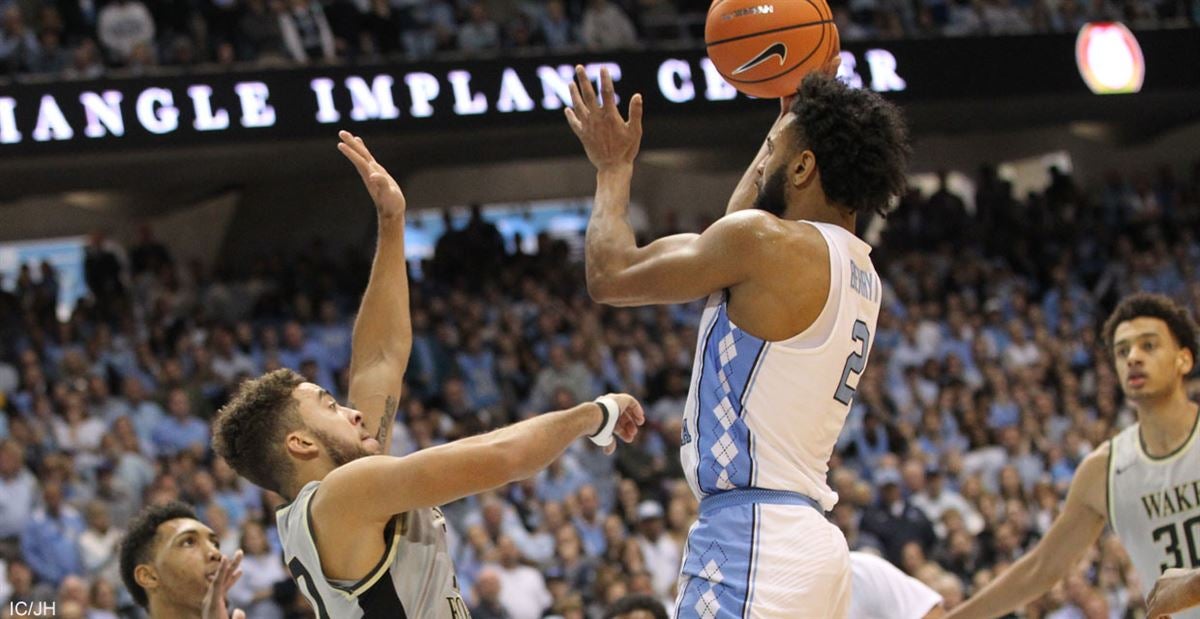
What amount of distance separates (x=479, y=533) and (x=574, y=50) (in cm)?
619

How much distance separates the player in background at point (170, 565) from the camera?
186 inches

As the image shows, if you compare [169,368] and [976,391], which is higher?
[169,368]

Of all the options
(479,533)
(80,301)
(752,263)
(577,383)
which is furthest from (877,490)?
(752,263)

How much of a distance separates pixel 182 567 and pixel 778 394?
1.99 metres

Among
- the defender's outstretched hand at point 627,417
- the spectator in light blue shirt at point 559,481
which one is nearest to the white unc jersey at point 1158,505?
the defender's outstretched hand at point 627,417

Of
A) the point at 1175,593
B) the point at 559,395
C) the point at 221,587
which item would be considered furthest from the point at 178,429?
the point at 1175,593

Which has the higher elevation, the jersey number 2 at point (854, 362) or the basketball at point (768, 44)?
the basketball at point (768, 44)

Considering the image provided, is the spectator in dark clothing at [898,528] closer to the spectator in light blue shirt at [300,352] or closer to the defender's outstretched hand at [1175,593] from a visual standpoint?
the spectator in light blue shirt at [300,352]

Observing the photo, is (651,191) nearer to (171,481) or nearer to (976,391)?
(976,391)

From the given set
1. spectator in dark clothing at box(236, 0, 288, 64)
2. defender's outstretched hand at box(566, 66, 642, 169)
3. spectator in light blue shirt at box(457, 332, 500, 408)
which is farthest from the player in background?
spectator in dark clothing at box(236, 0, 288, 64)

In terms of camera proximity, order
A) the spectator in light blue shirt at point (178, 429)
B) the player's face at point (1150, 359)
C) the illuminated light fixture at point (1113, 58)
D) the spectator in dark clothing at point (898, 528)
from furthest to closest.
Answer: the illuminated light fixture at point (1113, 58)
the spectator in light blue shirt at point (178, 429)
the spectator in dark clothing at point (898, 528)
the player's face at point (1150, 359)

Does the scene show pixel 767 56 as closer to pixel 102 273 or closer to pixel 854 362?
pixel 854 362

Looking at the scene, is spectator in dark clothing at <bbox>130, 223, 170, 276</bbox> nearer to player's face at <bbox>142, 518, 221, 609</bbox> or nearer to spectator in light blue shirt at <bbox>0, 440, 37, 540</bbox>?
spectator in light blue shirt at <bbox>0, 440, 37, 540</bbox>

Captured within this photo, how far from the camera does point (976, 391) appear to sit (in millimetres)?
15625
